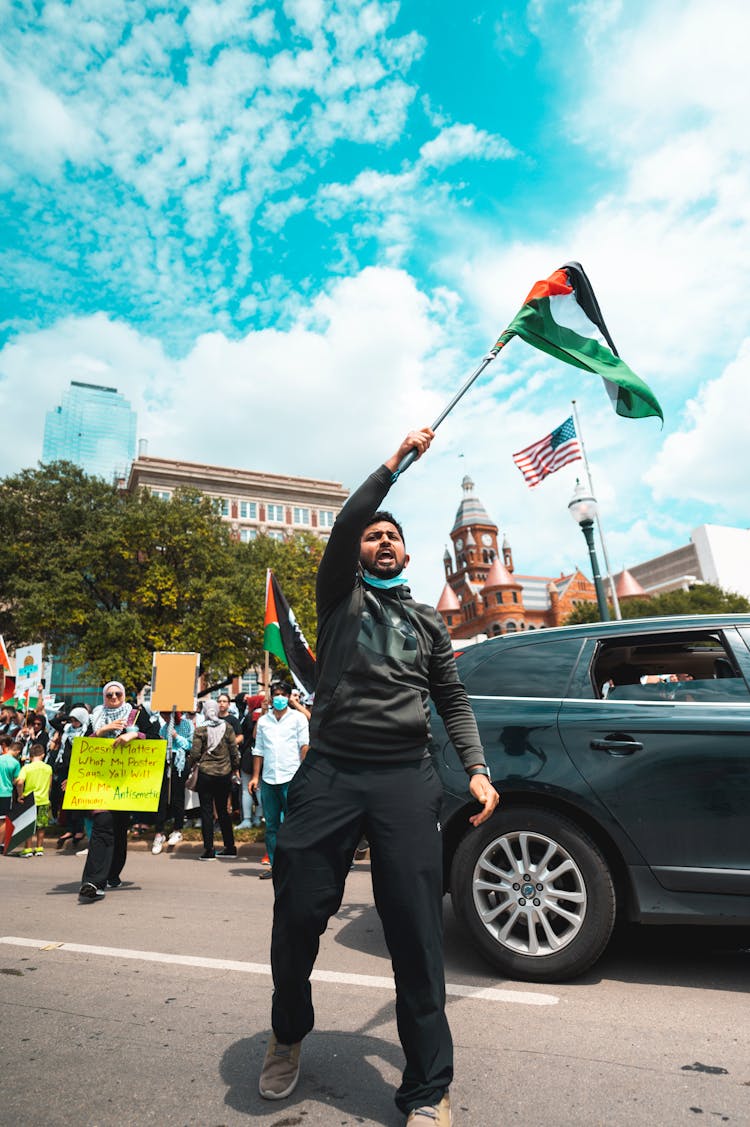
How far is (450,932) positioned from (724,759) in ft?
7.11

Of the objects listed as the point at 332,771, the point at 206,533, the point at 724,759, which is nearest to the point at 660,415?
the point at 724,759

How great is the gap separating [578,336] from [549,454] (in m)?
13.5

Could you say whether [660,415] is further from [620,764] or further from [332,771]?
[332,771]

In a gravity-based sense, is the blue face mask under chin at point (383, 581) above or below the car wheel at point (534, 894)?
above

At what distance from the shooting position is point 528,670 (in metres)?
4.02

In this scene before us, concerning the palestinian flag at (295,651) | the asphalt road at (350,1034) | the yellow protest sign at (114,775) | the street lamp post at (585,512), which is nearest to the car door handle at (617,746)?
the asphalt road at (350,1034)

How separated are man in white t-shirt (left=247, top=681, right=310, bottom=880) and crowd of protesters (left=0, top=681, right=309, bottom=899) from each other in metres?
0.01

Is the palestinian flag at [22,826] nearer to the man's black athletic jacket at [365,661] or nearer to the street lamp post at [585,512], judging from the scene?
the man's black athletic jacket at [365,661]

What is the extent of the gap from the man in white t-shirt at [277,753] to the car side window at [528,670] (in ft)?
12.3

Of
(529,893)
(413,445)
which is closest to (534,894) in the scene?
(529,893)

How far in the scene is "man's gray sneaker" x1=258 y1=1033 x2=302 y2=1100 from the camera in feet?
7.73

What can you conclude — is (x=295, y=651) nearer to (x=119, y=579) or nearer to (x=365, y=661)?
(x=365, y=661)

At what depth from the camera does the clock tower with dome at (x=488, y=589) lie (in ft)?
301

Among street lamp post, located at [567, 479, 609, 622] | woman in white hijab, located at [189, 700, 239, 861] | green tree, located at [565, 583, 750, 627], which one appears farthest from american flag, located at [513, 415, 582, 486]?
green tree, located at [565, 583, 750, 627]
